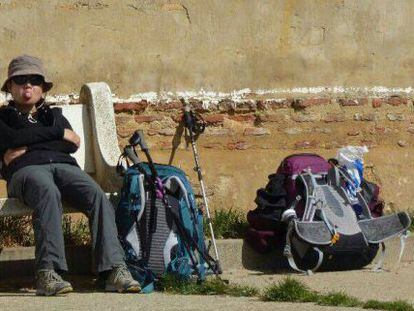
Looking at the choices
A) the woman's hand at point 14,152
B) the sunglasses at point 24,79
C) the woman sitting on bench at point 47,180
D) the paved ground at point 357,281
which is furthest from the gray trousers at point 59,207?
the paved ground at point 357,281

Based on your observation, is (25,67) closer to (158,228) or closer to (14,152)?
(14,152)

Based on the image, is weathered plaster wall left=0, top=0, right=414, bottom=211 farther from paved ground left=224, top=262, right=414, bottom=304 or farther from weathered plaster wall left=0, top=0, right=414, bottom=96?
paved ground left=224, top=262, right=414, bottom=304

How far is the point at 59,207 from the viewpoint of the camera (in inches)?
271

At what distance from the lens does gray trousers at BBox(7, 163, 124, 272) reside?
22.1 ft

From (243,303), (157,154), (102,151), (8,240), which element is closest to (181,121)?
(157,154)

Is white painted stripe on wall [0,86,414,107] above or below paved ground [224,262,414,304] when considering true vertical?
above

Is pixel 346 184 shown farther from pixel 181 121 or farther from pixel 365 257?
pixel 181 121

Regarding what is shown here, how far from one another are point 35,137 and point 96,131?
0.83 metres

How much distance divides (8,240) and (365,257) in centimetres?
228

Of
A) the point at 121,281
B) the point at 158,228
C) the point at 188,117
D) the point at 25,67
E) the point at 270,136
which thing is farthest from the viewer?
the point at 270,136

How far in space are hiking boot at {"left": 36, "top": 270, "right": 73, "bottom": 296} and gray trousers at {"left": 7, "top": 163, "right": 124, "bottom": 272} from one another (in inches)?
1.6

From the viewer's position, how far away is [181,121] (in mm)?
8586

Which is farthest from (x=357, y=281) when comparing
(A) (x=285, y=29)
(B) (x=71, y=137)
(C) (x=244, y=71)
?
(A) (x=285, y=29)

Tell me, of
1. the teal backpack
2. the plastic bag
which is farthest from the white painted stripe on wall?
the teal backpack
